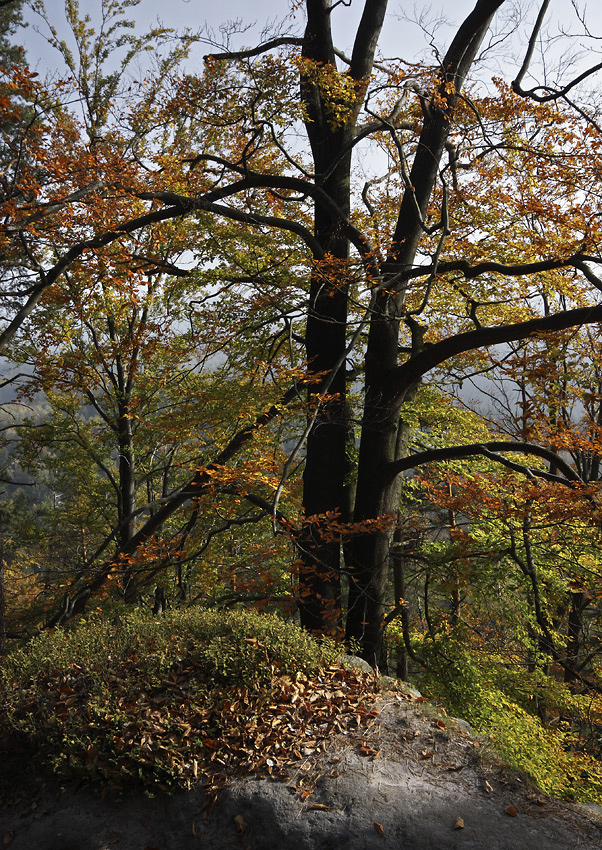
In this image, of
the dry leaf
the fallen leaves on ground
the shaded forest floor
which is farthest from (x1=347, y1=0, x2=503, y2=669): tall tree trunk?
the dry leaf

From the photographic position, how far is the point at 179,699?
452cm

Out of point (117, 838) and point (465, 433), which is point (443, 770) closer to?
point (117, 838)

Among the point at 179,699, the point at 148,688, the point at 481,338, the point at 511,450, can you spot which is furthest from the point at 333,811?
the point at 481,338

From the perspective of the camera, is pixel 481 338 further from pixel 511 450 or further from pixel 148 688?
pixel 148 688

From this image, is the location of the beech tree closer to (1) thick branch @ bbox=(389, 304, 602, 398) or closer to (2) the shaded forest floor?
(1) thick branch @ bbox=(389, 304, 602, 398)

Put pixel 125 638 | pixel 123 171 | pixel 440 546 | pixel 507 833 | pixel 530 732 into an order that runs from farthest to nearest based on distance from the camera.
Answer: pixel 440 546 → pixel 123 171 → pixel 530 732 → pixel 125 638 → pixel 507 833

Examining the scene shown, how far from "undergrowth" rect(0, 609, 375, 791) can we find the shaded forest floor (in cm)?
15

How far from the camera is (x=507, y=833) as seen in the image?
3.60 meters

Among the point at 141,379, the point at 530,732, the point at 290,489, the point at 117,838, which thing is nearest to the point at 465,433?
the point at 290,489

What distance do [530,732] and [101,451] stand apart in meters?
11.5

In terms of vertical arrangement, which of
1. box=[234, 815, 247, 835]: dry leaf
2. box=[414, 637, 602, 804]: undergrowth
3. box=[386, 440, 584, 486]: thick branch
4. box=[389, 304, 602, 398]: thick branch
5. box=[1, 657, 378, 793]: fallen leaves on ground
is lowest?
box=[414, 637, 602, 804]: undergrowth

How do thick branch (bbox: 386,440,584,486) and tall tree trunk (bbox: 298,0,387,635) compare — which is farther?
tall tree trunk (bbox: 298,0,387,635)

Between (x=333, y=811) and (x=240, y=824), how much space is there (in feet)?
2.15

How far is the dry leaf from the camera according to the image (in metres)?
3.63
